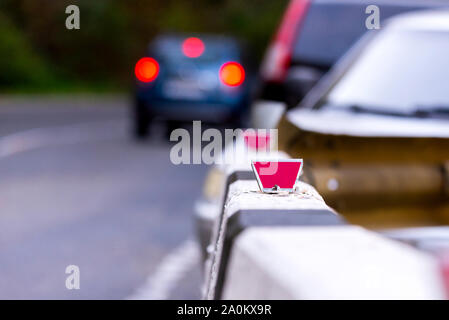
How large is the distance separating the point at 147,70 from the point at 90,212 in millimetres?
7936

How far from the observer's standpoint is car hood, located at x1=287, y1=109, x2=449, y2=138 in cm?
384

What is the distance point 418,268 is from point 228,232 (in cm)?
65

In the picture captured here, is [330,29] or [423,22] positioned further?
[330,29]

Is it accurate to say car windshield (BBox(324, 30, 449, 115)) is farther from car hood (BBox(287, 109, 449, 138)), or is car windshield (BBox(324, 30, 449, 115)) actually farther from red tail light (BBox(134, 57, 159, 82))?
red tail light (BBox(134, 57, 159, 82))

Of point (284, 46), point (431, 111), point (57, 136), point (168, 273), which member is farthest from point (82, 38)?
point (431, 111)

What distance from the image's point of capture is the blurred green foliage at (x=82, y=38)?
3653 cm

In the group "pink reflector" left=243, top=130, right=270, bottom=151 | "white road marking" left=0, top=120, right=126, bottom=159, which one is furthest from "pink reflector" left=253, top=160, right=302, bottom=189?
"white road marking" left=0, top=120, right=126, bottom=159

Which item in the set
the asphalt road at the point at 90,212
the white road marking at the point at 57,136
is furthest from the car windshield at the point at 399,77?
the white road marking at the point at 57,136

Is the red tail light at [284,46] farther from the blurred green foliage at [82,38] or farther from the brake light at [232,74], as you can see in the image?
the blurred green foliage at [82,38]

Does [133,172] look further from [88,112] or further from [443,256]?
[88,112]

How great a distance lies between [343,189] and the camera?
3820mm

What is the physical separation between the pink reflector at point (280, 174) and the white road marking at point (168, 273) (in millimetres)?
2604

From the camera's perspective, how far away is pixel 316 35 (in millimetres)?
8070

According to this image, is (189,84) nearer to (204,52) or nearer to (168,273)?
(204,52)
